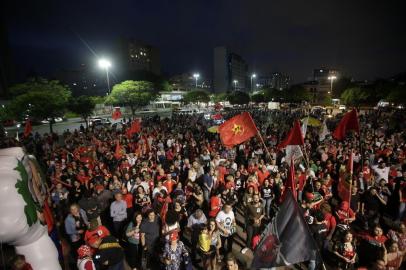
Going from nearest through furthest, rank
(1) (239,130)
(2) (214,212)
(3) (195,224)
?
(3) (195,224)
(2) (214,212)
(1) (239,130)

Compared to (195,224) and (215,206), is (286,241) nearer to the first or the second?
(195,224)

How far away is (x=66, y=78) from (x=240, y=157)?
5407 inches

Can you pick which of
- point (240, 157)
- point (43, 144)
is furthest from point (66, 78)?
point (240, 157)

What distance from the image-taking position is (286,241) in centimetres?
343

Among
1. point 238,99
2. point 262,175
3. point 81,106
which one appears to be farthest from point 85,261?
point 238,99

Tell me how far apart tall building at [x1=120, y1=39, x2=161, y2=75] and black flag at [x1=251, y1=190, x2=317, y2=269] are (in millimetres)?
117850

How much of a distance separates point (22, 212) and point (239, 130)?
18.0 feet

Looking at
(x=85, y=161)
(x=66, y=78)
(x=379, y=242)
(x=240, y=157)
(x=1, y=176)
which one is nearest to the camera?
(x=1, y=176)

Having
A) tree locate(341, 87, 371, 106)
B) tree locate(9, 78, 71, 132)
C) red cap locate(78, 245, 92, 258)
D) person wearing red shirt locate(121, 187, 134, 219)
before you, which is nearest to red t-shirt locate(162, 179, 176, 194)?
person wearing red shirt locate(121, 187, 134, 219)

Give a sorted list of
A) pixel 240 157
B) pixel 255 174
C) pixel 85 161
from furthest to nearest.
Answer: pixel 240 157 → pixel 85 161 → pixel 255 174

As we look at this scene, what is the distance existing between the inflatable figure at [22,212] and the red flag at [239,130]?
5.01 metres

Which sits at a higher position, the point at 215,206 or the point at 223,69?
the point at 223,69

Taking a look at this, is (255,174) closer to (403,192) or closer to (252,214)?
(252,214)

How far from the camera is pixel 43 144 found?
15539 millimetres
